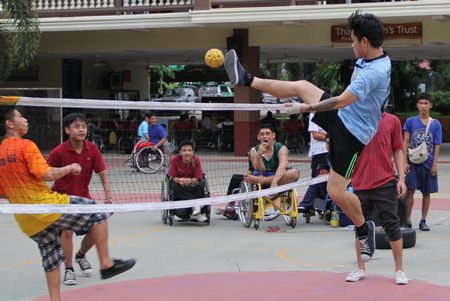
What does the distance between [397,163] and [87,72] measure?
24.8 meters

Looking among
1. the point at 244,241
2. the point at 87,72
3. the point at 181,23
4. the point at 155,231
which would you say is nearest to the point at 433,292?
the point at 244,241

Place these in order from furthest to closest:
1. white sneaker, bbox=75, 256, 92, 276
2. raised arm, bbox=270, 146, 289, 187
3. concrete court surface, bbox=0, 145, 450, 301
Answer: raised arm, bbox=270, 146, 289, 187 → white sneaker, bbox=75, 256, 92, 276 → concrete court surface, bbox=0, 145, 450, 301

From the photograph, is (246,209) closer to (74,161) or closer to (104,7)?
(74,161)

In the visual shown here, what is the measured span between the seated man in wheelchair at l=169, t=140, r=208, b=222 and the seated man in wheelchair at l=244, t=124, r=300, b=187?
80cm

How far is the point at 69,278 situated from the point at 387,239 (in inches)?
145

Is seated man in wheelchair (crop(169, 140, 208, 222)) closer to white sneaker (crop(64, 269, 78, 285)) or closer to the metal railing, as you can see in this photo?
white sneaker (crop(64, 269, 78, 285))

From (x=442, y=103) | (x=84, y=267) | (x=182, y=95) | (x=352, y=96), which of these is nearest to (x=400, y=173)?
(x=352, y=96)

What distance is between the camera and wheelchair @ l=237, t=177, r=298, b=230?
1072 centimetres

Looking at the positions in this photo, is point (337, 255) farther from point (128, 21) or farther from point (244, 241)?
point (128, 21)

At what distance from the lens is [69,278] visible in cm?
745

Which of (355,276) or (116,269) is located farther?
A: (355,276)

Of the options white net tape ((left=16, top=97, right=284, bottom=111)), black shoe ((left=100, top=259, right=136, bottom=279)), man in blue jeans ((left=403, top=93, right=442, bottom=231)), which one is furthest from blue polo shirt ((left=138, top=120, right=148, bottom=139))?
black shoe ((left=100, top=259, right=136, bottom=279))

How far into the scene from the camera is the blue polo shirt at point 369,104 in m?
Result: 6.49

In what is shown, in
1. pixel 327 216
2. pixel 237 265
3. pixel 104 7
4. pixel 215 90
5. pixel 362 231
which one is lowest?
pixel 237 265
